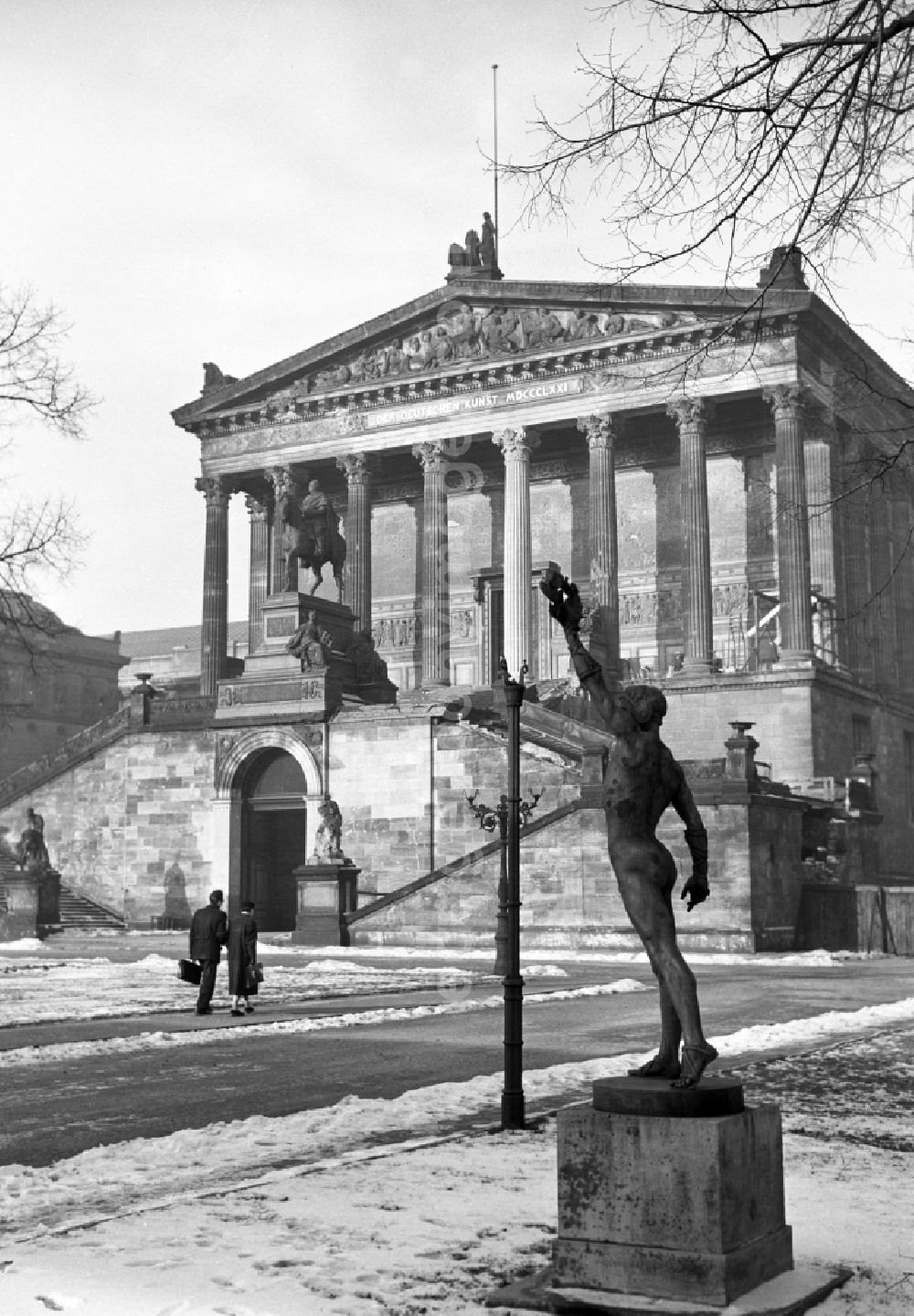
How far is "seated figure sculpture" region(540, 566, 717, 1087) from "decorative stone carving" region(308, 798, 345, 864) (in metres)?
32.3

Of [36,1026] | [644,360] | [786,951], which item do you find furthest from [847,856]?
[36,1026]

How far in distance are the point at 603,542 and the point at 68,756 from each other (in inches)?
746

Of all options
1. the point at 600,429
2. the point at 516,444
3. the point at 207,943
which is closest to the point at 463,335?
the point at 516,444

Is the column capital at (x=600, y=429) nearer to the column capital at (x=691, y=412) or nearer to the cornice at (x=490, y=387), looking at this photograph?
the cornice at (x=490, y=387)

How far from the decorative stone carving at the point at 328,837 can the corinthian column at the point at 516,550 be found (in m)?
14.3

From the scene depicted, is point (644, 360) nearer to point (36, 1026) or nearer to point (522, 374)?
point (522, 374)

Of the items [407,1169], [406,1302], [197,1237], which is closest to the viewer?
[406,1302]

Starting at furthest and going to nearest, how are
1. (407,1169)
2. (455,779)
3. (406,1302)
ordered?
(455,779) < (407,1169) < (406,1302)

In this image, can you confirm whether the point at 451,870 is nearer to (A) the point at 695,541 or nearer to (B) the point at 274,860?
(B) the point at 274,860

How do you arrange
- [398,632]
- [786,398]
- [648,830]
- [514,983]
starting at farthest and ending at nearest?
[398,632]
[786,398]
[514,983]
[648,830]

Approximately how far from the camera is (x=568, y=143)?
10469 mm

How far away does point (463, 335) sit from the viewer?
57656 mm

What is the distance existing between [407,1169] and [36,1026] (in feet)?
35.9

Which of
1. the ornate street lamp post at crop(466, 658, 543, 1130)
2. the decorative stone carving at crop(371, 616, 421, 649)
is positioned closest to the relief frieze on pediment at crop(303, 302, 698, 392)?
the decorative stone carving at crop(371, 616, 421, 649)
